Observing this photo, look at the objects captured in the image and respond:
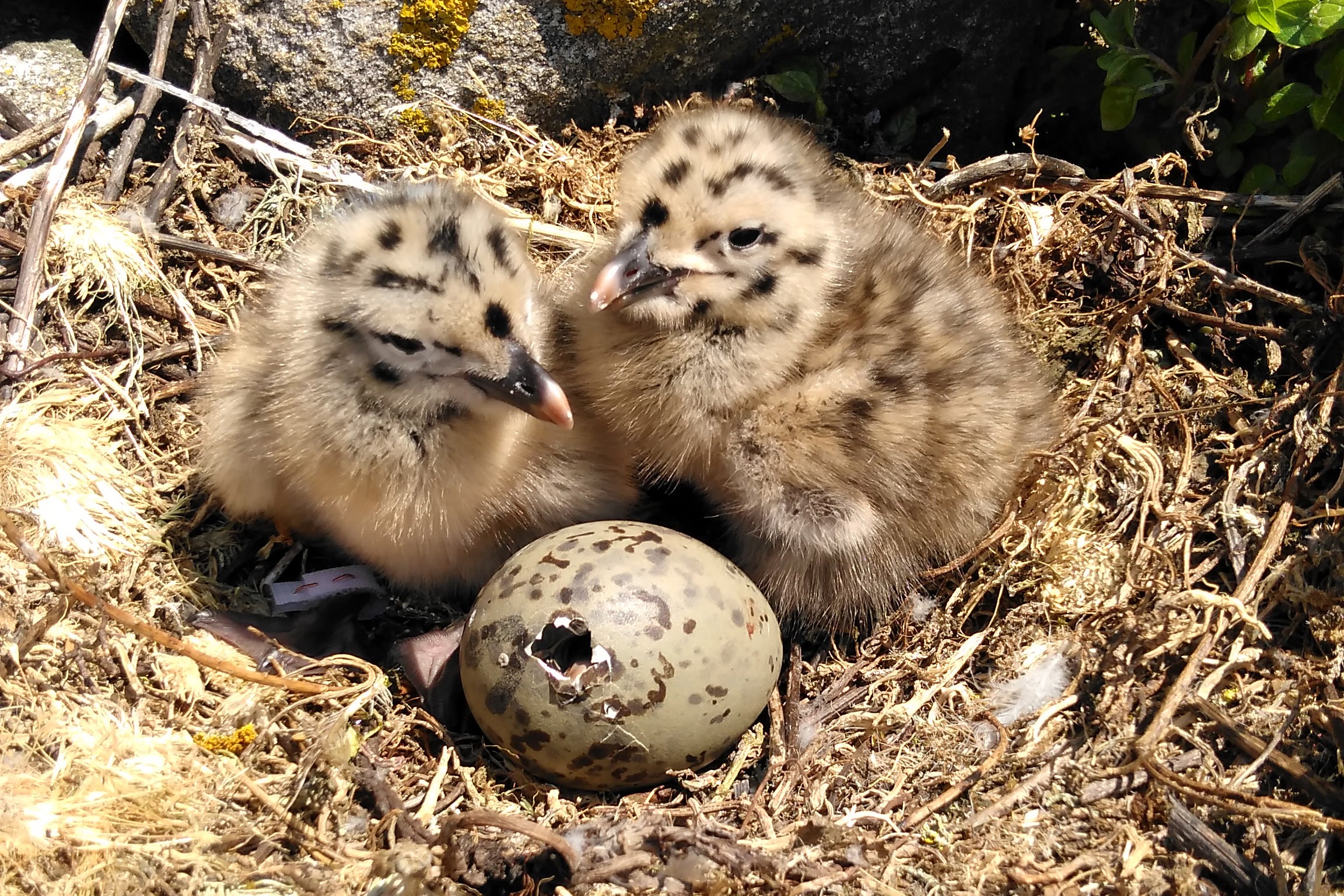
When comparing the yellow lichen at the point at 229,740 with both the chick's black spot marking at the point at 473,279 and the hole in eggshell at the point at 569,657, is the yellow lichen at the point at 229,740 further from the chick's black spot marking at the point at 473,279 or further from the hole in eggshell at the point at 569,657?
the chick's black spot marking at the point at 473,279

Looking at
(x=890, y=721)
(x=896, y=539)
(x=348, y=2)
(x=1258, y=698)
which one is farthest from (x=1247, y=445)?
(x=348, y=2)

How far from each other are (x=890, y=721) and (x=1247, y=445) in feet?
4.40

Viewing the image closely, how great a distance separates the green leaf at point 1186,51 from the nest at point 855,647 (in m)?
0.39

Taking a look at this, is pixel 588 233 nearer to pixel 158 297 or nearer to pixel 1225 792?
pixel 158 297

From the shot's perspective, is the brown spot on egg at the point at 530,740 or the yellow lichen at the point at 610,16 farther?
the yellow lichen at the point at 610,16

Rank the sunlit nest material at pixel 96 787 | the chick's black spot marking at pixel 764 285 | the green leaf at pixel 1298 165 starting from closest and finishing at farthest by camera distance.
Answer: the sunlit nest material at pixel 96 787
the chick's black spot marking at pixel 764 285
the green leaf at pixel 1298 165

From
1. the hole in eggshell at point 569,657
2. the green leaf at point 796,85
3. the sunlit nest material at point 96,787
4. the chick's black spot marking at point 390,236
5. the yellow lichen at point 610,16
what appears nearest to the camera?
the sunlit nest material at point 96,787

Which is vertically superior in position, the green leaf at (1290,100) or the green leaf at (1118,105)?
the green leaf at (1290,100)

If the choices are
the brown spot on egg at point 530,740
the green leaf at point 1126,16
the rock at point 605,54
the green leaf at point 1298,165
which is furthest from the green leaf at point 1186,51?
the brown spot on egg at point 530,740

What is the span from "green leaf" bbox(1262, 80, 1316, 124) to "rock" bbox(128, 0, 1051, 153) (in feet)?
3.06

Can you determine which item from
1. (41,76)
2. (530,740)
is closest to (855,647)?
(530,740)

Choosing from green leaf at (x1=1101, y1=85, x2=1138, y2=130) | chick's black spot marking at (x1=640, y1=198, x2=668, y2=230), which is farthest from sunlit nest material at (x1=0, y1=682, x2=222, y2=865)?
green leaf at (x1=1101, y1=85, x2=1138, y2=130)

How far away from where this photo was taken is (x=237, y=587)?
306 centimetres

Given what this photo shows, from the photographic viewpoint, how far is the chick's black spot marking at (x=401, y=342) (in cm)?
236
